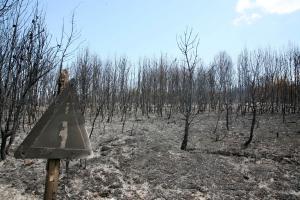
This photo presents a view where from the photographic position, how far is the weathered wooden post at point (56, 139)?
247 cm

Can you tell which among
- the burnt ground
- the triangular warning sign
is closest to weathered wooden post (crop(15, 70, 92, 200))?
the triangular warning sign

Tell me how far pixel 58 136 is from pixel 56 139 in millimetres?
29

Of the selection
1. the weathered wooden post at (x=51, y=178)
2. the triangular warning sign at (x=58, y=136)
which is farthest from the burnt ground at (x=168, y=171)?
the triangular warning sign at (x=58, y=136)

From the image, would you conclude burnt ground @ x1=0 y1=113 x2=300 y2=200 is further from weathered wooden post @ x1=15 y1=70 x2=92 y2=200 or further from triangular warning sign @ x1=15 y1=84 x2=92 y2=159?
triangular warning sign @ x1=15 y1=84 x2=92 y2=159

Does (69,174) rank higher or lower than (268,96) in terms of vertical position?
lower

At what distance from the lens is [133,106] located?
32.0m

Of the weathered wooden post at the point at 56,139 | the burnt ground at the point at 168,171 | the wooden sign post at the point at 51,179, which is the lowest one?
the burnt ground at the point at 168,171

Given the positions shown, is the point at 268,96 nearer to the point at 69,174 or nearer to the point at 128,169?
the point at 128,169

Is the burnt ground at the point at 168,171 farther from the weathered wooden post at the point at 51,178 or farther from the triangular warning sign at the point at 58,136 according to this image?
the triangular warning sign at the point at 58,136

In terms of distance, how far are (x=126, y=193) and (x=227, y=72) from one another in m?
23.4

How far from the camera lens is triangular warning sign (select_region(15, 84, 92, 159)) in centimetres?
247

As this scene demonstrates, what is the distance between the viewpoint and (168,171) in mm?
11148

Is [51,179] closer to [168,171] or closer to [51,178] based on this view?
[51,178]

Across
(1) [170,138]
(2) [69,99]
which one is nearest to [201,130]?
(1) [170,138]
